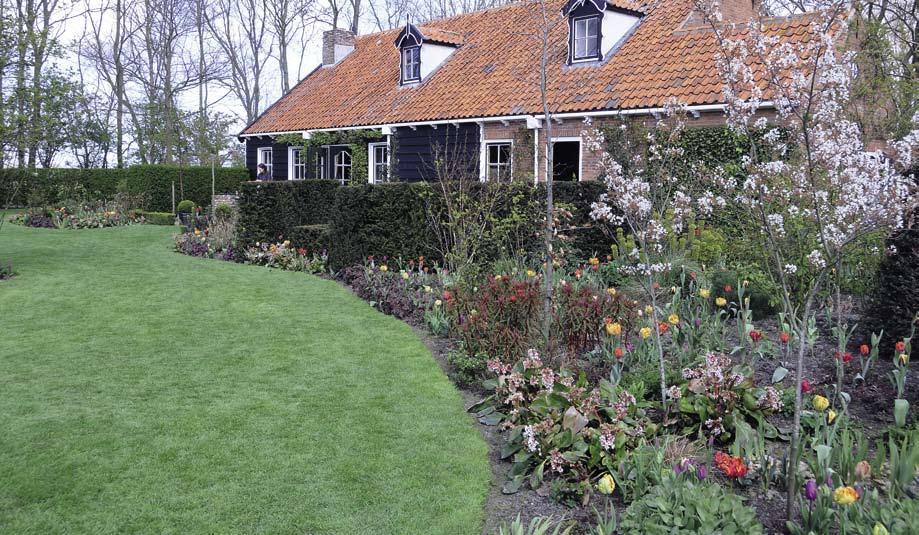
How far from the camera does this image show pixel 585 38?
648 inches

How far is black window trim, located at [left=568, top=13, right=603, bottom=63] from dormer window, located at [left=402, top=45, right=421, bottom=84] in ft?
16.0

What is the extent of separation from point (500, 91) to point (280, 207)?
254 inches

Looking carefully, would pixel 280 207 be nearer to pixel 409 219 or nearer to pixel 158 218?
pixel 409 219

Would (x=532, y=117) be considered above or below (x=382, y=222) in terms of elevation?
Result: above

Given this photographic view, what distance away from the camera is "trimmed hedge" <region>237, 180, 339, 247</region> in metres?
13.2

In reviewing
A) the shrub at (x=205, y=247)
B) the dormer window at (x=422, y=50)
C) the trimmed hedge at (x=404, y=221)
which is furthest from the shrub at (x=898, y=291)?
the dormer window at (x=422, y=50)

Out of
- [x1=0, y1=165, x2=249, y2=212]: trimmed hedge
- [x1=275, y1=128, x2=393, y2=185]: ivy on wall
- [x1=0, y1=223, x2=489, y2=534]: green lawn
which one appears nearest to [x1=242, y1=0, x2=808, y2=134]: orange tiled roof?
[x1=275, y1=128, x2=393, y2=185]: ivy on wall

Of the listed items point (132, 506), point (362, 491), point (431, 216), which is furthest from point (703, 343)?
point (431, 216)

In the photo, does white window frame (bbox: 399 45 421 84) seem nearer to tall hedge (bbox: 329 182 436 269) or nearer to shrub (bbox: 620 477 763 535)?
tall hedge (bbox: 329 182 436 269)

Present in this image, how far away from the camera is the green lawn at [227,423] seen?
3.90 metres

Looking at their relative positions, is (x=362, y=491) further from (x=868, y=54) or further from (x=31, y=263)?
(x=868, y=54)

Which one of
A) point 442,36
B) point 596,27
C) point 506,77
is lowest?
A: point 506,77

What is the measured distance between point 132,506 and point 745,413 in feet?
11.8

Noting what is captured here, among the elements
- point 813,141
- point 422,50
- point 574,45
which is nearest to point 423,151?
point 422,50
